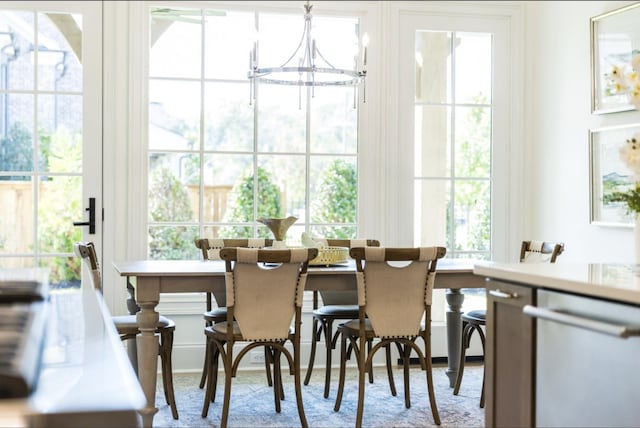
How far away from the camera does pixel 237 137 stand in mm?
4910

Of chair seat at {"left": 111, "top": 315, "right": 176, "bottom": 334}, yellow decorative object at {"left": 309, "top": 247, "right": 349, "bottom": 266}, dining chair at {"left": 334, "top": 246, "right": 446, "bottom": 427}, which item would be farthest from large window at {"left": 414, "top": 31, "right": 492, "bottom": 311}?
chair seat at {"left": 111, "top": 315, "right": 176, "bottom": 334}

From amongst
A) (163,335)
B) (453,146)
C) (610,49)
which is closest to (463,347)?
(453,146)

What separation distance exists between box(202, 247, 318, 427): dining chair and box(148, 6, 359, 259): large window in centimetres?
136

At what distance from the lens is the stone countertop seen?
186 cm

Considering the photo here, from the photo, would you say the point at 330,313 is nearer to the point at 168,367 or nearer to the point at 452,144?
the point at 168,367

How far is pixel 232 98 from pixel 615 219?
2.50 m

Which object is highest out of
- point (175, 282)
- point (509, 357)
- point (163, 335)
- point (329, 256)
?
point (329, 256)

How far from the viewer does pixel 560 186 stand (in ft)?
16.0

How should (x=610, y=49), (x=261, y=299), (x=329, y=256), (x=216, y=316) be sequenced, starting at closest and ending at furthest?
(x=261, y=299) → (x=329, y=256) → (x=216, y=316) → (x=610, y=49)

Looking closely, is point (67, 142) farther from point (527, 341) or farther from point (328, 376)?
point (527, 341)

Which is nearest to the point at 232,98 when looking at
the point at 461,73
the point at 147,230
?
the point at 147,230

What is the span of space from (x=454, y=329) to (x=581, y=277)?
2315 mm

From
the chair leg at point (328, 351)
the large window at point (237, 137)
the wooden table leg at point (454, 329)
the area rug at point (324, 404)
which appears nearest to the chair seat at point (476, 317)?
the wooden table leg at point (454, 329)

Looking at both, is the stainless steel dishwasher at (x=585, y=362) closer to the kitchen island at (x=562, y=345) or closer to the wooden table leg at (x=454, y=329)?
the kitchen island at (x=562, y=345)
